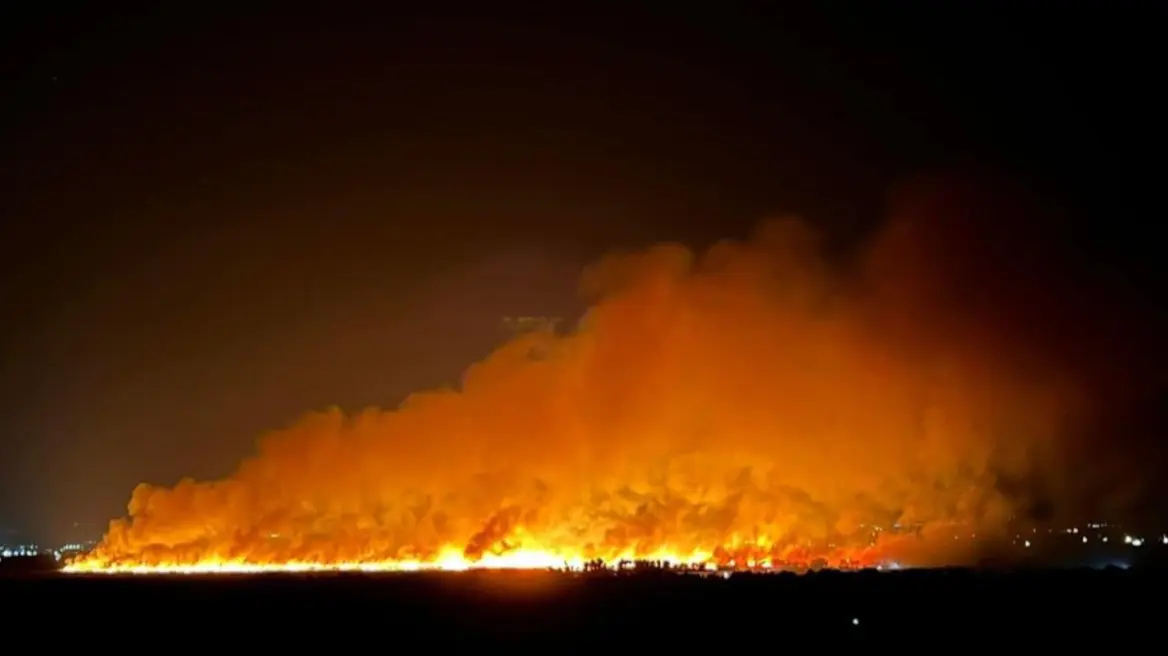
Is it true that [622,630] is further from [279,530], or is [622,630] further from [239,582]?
[279,530]

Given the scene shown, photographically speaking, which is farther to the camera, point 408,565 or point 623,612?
point 408,565

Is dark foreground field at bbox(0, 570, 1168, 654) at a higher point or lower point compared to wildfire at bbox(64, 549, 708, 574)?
lower

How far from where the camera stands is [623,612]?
5969 cm

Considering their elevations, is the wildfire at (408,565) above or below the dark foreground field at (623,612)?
above

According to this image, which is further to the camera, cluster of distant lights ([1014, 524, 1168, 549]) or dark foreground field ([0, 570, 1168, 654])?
cluster of distant lights ([1014, 524, 1168, 549])

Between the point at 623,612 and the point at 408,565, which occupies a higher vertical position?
the point at 408,565

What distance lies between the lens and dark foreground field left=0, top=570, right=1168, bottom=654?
156 ft

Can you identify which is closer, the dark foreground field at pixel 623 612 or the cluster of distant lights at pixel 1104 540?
the dark foreground field at pixel 623 612

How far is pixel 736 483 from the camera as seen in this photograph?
88.9 meters

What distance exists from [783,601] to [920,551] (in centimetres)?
3156

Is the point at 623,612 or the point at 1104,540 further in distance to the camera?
the point at 1104,540

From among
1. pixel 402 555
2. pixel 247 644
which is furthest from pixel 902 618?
pixel 402 555

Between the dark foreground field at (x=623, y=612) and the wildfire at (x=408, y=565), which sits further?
the wildfire at (x=408, y=565)

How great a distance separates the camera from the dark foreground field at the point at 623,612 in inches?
A: 1868
